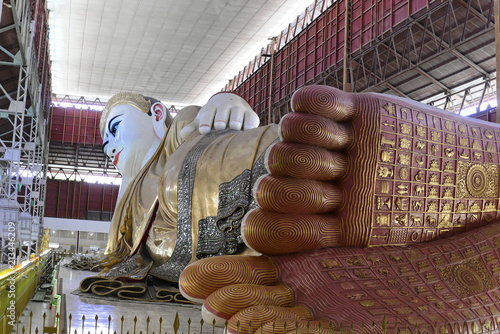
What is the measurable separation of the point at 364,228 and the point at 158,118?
4.13m

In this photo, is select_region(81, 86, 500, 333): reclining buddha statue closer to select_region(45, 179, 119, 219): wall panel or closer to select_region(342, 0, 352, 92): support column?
select_region(342, 0, 352, 92): support column

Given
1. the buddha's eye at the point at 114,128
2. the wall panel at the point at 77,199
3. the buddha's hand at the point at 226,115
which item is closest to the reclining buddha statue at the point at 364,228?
the buddha's hand at the point at 226,115

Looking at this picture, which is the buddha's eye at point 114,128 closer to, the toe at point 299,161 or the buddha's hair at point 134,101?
the buddha's hair at point 134,101

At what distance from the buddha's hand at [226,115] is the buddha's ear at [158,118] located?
224 centimetres

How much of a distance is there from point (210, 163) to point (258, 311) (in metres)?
1.69

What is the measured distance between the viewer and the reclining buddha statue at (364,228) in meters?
1.97

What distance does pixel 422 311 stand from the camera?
6.74 feet

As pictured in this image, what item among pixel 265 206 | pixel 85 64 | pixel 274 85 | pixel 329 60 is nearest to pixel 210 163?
pixel 265 206

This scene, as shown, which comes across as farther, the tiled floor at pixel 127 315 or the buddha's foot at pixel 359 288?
the tiled floor at pixel 127 315

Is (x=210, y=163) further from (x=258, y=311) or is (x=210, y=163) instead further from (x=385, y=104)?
(x=258, y=311)

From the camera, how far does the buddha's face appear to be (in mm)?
5938

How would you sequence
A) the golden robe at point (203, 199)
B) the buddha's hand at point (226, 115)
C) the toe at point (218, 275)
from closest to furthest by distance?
the toe at point (218, 275) → the golden robe at point (203, 199) → the buddha's hand at point (226, 115)

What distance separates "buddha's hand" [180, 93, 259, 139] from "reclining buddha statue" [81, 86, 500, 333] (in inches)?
37.5

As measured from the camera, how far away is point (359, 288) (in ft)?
7.00
